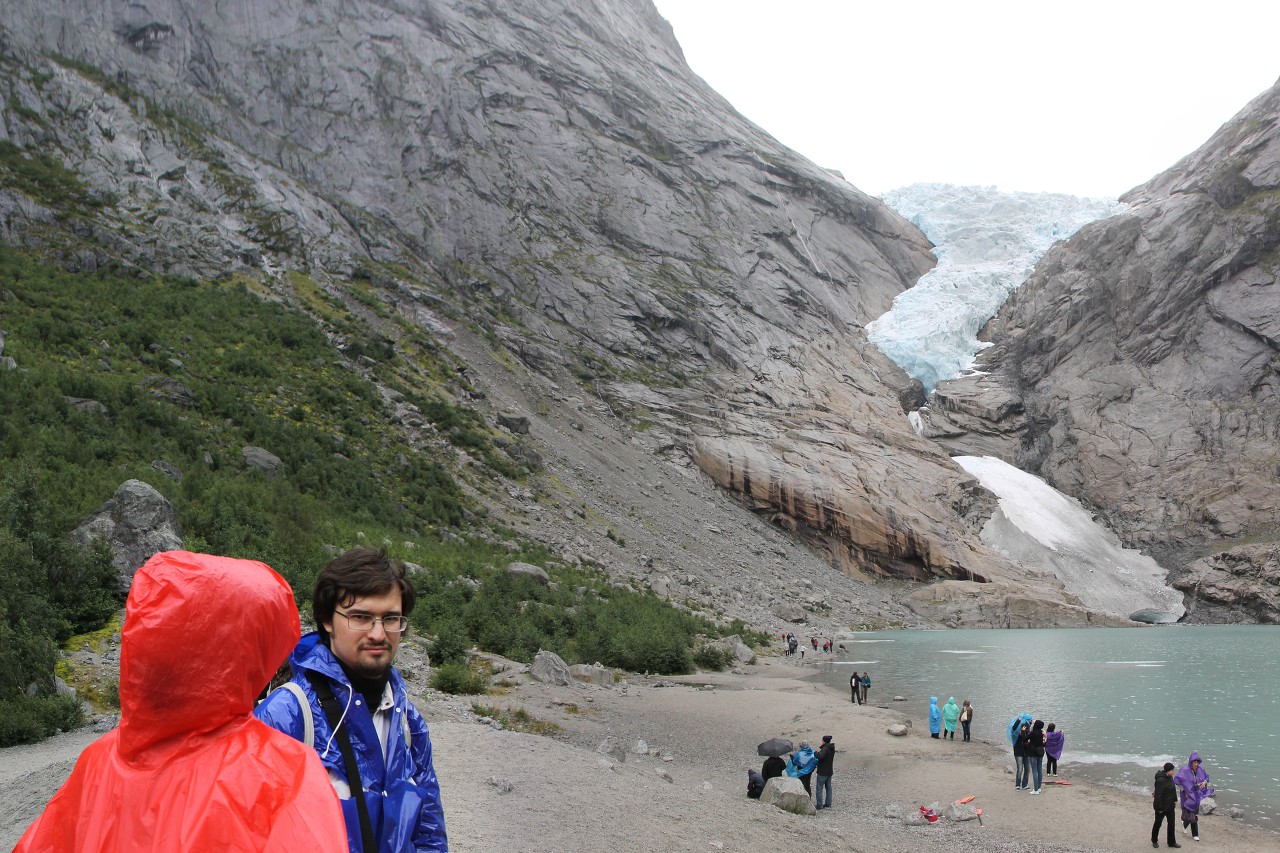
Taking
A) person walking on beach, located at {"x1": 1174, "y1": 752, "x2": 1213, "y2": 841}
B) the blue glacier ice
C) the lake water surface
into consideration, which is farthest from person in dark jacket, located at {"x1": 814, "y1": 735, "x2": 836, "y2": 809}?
the blue glacier ice

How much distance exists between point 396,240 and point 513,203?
11282 millimetres

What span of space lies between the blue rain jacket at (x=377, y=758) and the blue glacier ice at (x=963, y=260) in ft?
257

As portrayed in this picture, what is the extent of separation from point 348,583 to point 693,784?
32.5 ft

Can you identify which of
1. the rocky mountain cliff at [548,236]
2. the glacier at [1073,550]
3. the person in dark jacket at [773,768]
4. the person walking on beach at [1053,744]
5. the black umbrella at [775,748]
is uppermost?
the rocky mountain cliff at [548,236]

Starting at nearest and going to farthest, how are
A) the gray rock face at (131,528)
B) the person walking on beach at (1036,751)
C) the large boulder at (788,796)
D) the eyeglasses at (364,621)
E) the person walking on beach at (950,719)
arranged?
the eyeglasses at (364,621) → the large boulder at (788,796) → the person walking on beach at (1036,751) → the gray rock face at (131,528) → the person walking on beach at (950,719)

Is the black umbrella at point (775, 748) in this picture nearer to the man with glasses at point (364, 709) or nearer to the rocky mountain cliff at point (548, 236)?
the man with glasses at point (364, 709)

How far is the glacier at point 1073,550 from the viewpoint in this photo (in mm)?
A: 53781

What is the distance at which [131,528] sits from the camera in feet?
42.6

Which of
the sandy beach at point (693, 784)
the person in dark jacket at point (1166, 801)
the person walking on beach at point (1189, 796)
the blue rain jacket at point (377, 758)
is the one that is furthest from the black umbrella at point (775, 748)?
the blue rain jacket at point (377, 758)

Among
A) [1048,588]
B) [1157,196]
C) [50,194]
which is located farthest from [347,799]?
[1157,196]

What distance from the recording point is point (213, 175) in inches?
1789

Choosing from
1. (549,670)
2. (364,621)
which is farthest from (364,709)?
(549,670)

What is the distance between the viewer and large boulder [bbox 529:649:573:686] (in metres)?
16.4

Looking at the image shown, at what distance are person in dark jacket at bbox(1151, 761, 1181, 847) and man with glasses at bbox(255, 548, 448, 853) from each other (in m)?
10.5
